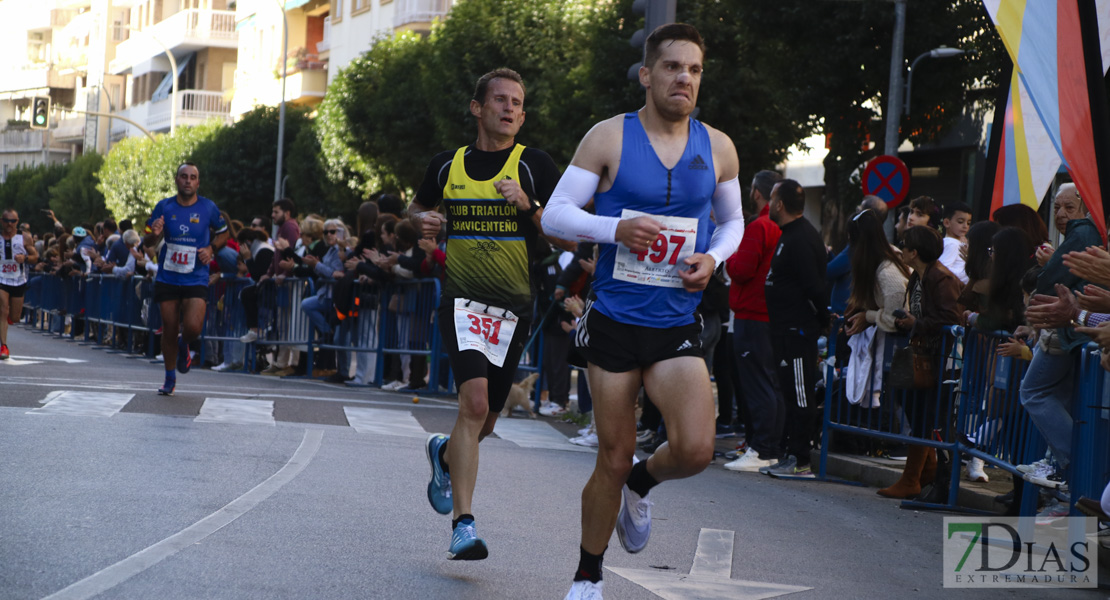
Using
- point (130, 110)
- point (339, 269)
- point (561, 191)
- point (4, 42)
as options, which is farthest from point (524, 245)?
point (4, 42)

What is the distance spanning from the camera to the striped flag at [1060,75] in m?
7.04

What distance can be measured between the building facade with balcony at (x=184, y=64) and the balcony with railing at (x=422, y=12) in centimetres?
1848

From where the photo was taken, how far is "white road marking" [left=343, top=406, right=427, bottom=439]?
11.4 meters

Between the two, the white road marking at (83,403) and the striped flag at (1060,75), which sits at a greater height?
the striped flag at (1060,75)

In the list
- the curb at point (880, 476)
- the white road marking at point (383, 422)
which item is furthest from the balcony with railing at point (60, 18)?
the curb at point (880, 476)

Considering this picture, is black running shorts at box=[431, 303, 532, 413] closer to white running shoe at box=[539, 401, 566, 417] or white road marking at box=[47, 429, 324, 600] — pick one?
white road marking at box=[47, 429, 324, 600]

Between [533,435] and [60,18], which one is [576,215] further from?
[60,18]

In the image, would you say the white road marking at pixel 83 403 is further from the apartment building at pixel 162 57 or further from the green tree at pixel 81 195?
the green tree at pixel 81 195

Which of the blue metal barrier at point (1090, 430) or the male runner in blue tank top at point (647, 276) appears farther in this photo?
the blue metal barrier at point (1090, 430)

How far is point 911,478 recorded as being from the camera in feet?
32.0

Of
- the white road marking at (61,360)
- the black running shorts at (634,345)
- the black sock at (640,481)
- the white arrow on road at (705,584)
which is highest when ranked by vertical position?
the black running shorts at (634,345)

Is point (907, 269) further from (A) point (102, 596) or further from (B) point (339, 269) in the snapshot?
(B) point (339, 269)

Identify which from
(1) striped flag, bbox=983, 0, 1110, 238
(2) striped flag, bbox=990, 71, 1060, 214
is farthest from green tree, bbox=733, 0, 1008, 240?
(1) striped flag, bbox=983, 0, 1110, 238

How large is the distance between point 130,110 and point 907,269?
7679cm
